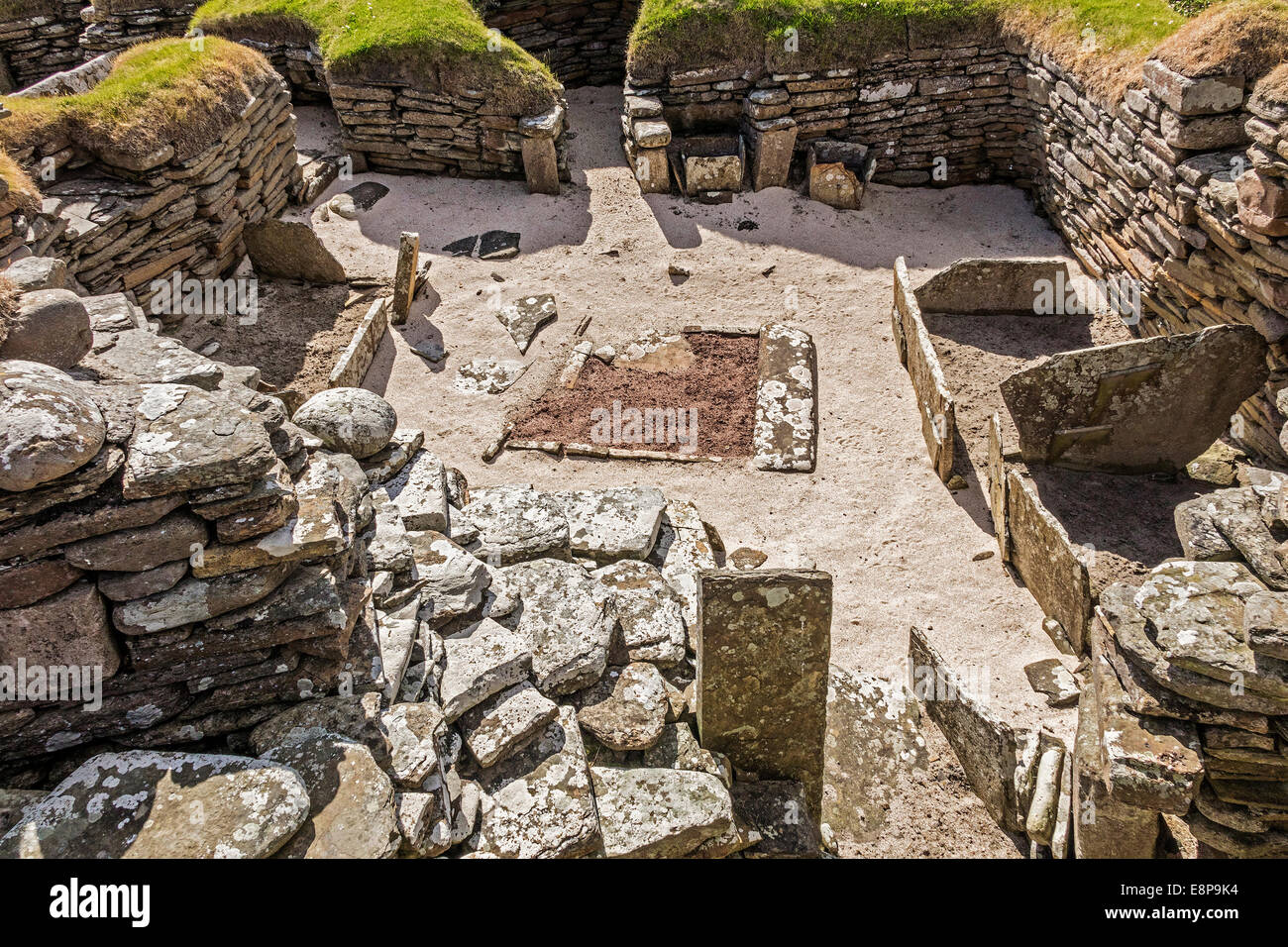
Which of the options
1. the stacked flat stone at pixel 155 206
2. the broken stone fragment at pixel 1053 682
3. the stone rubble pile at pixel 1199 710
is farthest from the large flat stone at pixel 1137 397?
the stacked flat stone at pixel 155 206

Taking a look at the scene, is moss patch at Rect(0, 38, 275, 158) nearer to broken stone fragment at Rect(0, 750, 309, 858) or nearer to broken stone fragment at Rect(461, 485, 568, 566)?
broken stone fragment at Rect(461, 485, 568, 566)

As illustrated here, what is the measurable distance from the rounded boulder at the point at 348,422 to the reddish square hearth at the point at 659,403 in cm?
204

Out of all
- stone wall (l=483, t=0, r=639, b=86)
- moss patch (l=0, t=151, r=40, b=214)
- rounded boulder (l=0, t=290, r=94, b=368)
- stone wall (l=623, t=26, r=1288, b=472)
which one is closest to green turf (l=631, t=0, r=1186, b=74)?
stone wall (l=623, t=26, r=1288, b=472)

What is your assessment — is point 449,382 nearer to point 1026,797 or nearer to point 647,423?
point 647,423

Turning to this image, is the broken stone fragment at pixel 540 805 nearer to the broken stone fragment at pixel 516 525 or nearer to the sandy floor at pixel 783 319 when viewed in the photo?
the broken stone fragment at pixel 516 525

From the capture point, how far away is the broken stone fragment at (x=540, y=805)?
427 centimetres

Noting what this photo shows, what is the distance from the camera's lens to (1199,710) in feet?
14.7

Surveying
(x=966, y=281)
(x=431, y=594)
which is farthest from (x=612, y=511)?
(x=966, y=281)

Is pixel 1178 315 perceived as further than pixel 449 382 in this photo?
No

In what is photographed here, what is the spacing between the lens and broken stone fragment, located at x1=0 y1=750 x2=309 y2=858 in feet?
11.5

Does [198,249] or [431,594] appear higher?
[198,249]

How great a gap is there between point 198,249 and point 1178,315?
10.8 metres

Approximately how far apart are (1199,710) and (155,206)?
10337 millimetres

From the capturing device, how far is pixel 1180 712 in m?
4.51
